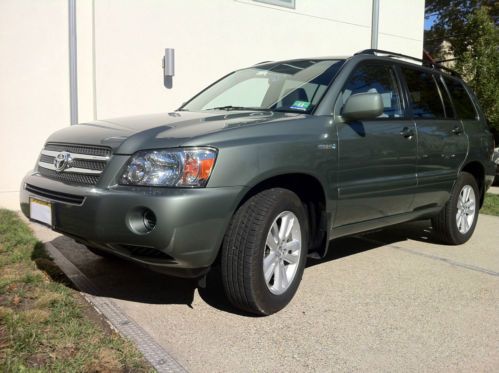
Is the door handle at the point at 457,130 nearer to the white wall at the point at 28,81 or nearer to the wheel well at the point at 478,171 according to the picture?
the wheel well at the point at 478,171

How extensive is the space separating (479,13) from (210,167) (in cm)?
1388

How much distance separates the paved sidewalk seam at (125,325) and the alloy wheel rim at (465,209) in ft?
11.8

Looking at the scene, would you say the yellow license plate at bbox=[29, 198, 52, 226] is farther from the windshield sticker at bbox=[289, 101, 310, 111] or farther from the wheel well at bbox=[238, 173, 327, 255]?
the windshield sticker at bbox=[289, 101, 310, 111]

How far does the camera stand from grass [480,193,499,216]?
7527mm

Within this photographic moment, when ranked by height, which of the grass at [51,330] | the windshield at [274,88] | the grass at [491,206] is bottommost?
the grass at [491,206]

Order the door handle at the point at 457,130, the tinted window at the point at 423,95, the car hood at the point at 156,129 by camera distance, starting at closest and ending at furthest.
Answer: the car hood at the point at 156,129 < the tinted window at the point at 423,95 < the door handle at the point at 457,130

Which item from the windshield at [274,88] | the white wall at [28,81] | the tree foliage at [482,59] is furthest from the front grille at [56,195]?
the tree foliage at [482,59]

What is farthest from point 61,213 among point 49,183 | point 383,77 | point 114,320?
point 383,77

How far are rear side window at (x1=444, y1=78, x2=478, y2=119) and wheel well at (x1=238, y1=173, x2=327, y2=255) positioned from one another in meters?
2.43

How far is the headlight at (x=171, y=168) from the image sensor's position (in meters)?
2.85

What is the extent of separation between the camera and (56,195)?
126 inches

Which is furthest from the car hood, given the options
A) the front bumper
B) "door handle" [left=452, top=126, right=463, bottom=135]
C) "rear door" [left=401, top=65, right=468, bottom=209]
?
"door handle" [left=452, top=126, right=463, bottom=135]

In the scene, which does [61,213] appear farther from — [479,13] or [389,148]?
[479,13]

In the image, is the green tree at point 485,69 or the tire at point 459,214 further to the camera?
the green tree at point 485,69
